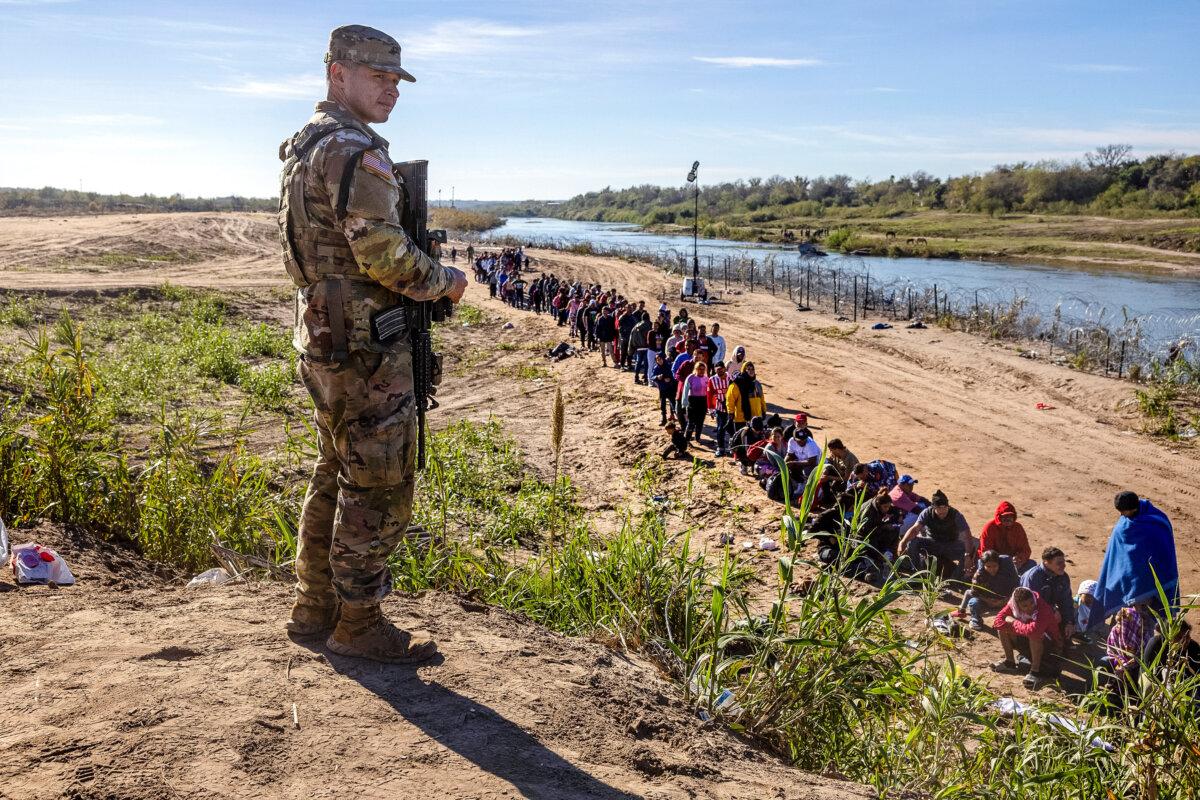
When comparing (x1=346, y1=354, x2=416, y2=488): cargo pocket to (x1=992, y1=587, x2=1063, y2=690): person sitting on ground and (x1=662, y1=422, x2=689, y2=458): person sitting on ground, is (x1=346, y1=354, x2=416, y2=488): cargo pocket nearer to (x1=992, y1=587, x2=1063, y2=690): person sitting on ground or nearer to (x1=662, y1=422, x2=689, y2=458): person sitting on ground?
(x1=992, y1=587, x2=1063, y2=690): person sitting on ground

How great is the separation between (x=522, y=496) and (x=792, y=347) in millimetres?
13389

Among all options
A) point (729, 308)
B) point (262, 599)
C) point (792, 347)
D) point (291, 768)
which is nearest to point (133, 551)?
point (262, 599)

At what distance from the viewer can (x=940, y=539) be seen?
7.77m

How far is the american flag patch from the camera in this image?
273 centimetres

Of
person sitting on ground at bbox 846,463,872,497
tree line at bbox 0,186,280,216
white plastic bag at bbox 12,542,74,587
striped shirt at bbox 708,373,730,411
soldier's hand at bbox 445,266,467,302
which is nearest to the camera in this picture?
soldier's hand at bbox 445,266,467,302

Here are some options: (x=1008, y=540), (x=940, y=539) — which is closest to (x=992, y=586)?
(x=1008, y=540)

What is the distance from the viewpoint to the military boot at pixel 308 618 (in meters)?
3.10

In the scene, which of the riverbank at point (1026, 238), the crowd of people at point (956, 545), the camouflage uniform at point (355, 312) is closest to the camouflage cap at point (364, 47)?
the camouflage uniform at point (355, 312)

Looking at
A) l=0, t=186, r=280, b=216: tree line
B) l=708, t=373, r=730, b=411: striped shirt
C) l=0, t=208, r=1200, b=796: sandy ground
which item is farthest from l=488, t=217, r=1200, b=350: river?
l=0, t=186, r=280, b=216: tree line

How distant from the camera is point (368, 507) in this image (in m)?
2.92

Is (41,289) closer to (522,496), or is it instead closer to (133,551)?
(522,496)

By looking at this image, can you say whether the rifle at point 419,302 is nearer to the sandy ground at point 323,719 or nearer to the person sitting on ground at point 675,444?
the sandy ground at point 323,719

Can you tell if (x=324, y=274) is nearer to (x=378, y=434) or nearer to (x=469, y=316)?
(x=378, y=434)

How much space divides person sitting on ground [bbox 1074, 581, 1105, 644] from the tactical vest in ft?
19.8
